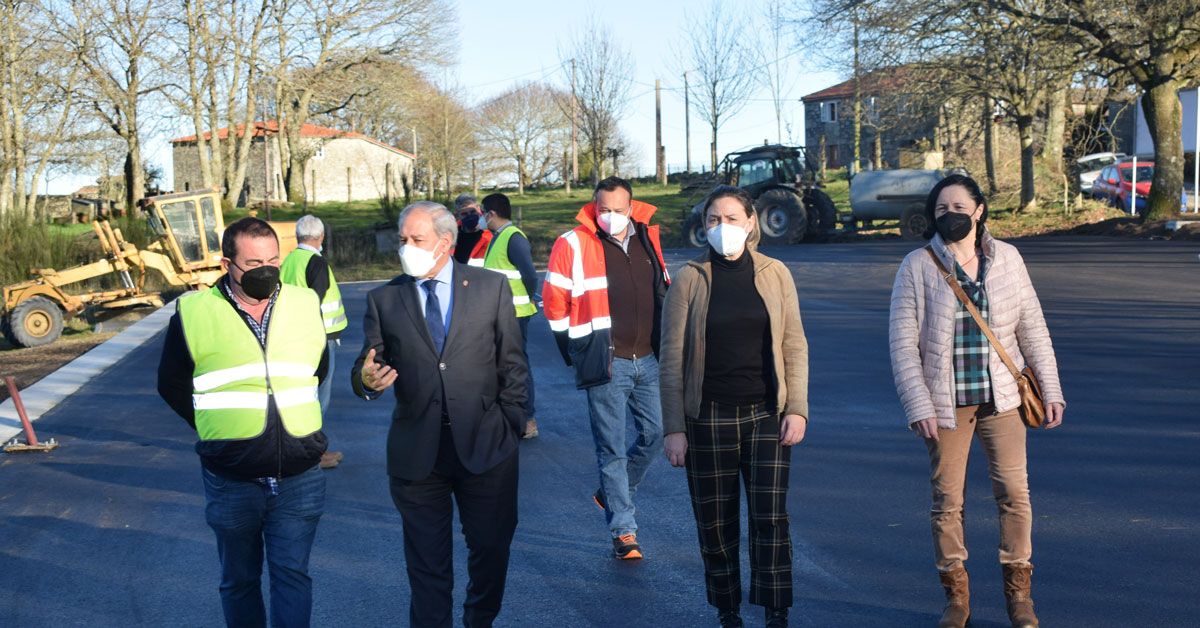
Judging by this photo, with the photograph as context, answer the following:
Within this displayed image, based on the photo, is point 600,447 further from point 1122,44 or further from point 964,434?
point 1122,44

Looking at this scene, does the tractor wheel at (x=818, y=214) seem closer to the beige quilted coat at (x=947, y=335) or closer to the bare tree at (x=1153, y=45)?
the bare tree at (x=1153, y=45)

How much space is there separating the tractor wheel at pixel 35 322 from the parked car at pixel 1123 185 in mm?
27338

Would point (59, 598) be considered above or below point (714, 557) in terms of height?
below

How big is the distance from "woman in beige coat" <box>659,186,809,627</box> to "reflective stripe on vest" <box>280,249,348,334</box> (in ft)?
11.3

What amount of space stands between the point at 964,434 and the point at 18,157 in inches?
1655

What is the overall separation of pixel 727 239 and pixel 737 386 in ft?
1.92

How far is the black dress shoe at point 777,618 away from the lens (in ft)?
15.6

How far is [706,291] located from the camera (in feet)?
15.6

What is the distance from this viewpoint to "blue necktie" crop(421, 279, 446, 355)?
14.6 feet

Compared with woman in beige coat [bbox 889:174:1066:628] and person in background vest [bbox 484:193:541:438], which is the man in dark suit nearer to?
woman in beige coat [bbox 889:174:1066:628]

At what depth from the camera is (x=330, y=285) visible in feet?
26.0

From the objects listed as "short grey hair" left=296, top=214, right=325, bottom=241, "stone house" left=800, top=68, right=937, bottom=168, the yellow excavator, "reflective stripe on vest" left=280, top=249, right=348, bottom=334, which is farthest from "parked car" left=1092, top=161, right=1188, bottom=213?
"reflective stripe on vest" left=280, top=249, right=348, bottom=334

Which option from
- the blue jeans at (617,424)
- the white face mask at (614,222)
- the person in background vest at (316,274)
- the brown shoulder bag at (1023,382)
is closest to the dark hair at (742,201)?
the brown shoulder bag at (1023,382)

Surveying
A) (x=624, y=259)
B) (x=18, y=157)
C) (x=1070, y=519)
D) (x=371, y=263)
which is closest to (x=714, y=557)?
(x=624, y=259)
